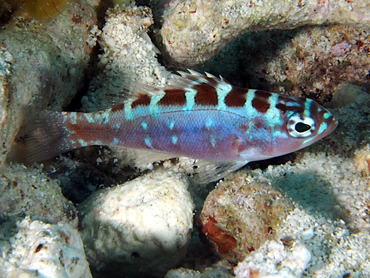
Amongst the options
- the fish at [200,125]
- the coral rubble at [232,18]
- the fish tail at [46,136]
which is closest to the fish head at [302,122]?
the fish at [200,125]

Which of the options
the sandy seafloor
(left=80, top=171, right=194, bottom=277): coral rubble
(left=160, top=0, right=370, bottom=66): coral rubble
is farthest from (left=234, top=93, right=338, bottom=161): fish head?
(left=160, top=0, right=370, bottom=66): coral rubble

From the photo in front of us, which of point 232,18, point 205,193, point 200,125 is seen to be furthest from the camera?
point 205,193

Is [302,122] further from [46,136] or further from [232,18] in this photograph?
[46,136]

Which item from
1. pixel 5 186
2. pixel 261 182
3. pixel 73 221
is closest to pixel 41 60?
pixel 5 186

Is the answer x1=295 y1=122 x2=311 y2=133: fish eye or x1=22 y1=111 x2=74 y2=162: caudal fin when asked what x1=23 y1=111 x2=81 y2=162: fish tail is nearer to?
x1=22 y1=111 x2=74 y2=162: caudal fin

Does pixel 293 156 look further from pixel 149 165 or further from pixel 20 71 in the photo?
pixel 20 71

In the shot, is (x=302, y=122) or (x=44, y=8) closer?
(x=302, y=122)

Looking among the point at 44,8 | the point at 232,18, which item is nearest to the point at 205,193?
the point at 232,18

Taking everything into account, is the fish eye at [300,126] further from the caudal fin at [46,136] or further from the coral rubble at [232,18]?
the caudal fin at [46,136]
